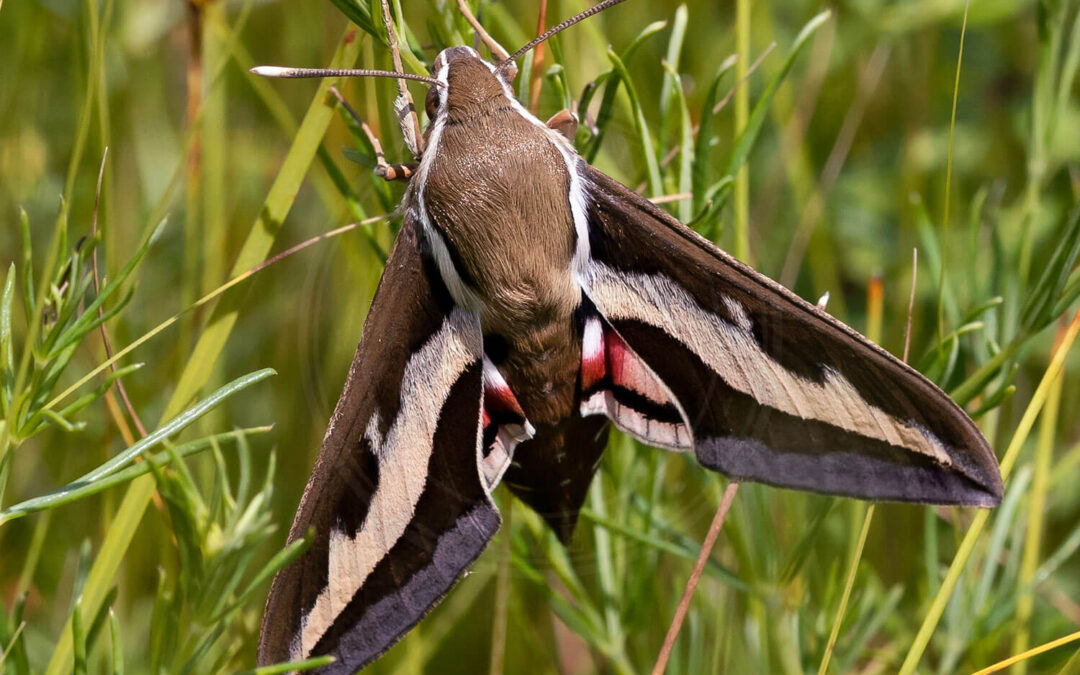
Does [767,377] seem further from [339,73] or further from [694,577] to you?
[339,73]

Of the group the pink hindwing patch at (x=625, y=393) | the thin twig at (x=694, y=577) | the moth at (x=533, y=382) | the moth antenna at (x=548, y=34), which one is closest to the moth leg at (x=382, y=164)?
the moth at (x=533, y=382)

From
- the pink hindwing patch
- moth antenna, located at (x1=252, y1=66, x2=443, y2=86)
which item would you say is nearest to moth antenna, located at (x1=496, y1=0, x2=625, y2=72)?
moth antenna, located at (x1=252, y1=66, x2=443, y2=86)

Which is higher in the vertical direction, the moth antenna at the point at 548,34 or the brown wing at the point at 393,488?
the moth antenna at the point at 548,34

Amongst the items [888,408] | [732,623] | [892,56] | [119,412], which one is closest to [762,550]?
[732,623]

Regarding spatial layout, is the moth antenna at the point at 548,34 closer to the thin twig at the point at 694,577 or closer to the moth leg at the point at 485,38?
the moth leg at the point at 485,38

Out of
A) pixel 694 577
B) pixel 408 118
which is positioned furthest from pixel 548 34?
pixel 694 577

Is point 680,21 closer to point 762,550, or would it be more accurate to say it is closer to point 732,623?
point 762,550
